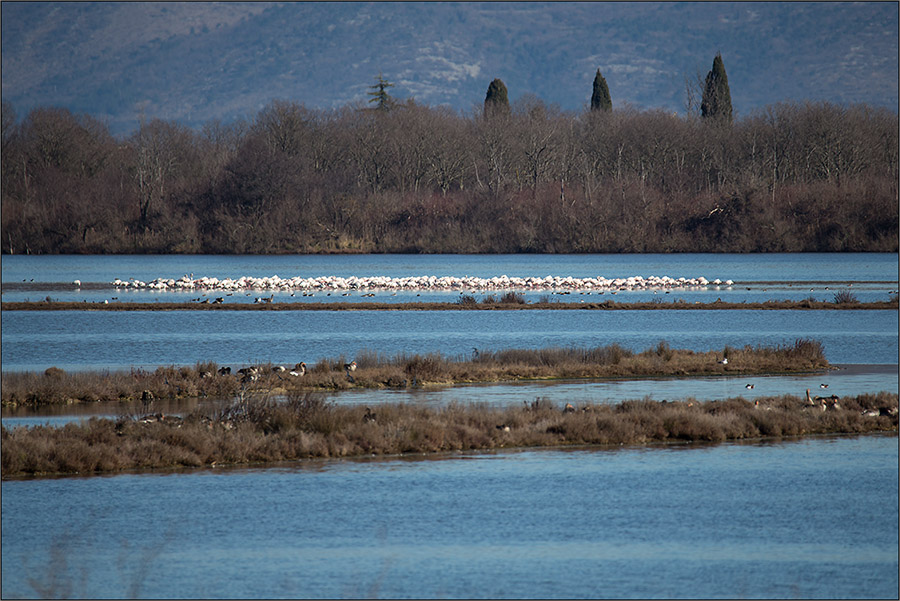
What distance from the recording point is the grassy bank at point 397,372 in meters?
27.2

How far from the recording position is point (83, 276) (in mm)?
74875

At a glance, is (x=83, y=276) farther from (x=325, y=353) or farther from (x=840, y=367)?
(x=840, y=367)

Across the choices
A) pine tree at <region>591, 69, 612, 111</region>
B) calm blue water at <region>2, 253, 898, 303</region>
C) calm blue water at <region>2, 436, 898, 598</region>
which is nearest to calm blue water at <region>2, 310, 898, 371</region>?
calm blue water at <region>2, 253, 898, 303</region>

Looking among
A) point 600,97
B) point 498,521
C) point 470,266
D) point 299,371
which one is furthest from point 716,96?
point 498,521

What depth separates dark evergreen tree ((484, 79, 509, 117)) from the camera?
359ft

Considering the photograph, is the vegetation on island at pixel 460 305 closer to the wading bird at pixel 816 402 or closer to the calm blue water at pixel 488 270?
the calm blue water at pixel 488 270

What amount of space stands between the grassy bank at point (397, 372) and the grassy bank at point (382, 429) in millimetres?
3435

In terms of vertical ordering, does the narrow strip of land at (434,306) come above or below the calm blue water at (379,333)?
above

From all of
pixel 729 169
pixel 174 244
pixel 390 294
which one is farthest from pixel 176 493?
pixel 729 169

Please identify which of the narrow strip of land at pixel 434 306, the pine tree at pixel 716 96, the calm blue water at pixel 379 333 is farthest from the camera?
the pine tree at pixel 716 96

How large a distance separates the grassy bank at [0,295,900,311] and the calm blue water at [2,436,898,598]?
97.2ft

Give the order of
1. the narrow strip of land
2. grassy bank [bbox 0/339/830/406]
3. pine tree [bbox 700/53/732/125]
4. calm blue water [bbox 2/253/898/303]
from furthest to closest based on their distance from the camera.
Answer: pine tree [bbox 700/53/732/125], calm blue water [bbox 2/253/898/303], the narrow strip of land, grassy bank [bbox 0/339/830/406]

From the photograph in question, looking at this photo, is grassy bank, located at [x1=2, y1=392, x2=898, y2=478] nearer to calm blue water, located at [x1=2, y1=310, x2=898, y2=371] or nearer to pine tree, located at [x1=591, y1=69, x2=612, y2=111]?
calm blue water, located at [x1=2, y1=310, x2=898, y2=371]

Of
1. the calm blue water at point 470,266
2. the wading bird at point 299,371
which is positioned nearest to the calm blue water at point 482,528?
the wading bird at point 299,371
